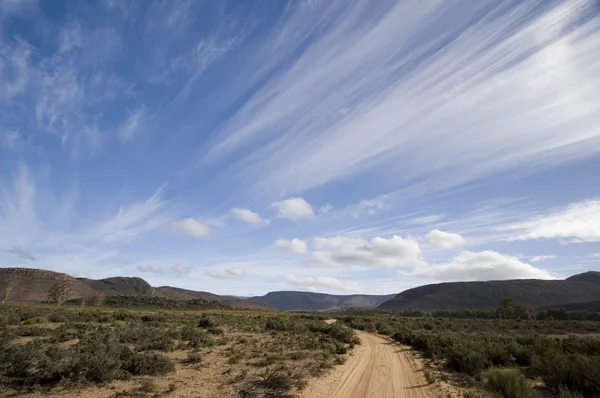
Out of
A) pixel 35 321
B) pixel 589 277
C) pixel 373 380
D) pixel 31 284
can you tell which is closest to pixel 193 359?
pixel 373 380

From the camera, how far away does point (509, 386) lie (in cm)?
976

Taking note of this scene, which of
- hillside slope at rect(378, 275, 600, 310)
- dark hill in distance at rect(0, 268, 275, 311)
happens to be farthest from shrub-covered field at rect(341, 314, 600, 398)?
hillside slope at rect(378, 275, 600, 310)

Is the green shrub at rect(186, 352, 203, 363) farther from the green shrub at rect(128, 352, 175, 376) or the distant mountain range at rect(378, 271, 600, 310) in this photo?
the distant mountain range at rect(378, 271, 600, 310)

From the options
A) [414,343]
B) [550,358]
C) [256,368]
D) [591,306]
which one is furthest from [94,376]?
[591,306]

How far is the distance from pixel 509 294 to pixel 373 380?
150 m

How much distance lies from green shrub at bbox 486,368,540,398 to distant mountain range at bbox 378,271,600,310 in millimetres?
133493

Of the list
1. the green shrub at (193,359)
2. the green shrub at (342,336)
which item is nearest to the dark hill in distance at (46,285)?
the green shrub at (342,336)

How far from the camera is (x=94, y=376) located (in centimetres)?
1168

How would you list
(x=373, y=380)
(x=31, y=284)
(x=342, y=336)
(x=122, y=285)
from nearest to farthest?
(x=373, y=380) → (x=342, y=336) → (x=31, y=284) → (x=122, y=285)

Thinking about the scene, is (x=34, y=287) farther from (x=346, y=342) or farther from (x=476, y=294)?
A: (x=476, y=294)

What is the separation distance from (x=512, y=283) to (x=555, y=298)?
53.4 feet

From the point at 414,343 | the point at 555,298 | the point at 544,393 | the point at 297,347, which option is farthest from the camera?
the point at 555,298

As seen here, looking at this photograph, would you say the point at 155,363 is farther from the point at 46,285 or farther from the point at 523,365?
the point at 46,285

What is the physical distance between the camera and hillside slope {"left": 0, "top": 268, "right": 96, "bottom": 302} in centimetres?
10738
